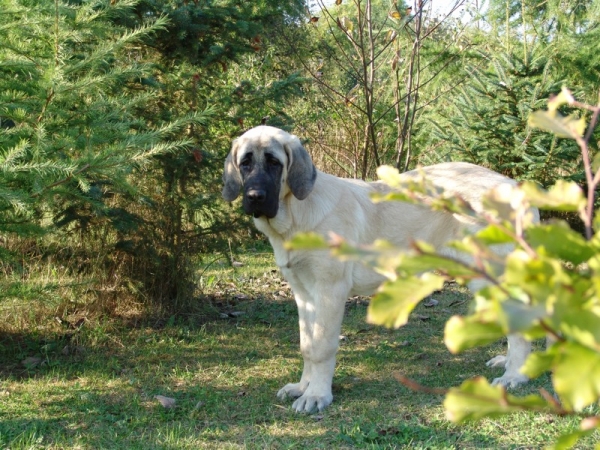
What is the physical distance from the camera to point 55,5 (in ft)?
13.9

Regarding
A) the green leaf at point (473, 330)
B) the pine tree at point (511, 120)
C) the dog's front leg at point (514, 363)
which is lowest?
the dog's front leg at point (514, 363)

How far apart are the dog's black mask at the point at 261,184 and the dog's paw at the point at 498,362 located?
2.34m

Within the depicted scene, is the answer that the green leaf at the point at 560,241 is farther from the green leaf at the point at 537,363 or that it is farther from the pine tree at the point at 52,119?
the pine tree at the point at 52,119

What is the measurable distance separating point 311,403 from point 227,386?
2.63 feet

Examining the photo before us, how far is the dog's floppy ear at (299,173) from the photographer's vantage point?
15.5 feet

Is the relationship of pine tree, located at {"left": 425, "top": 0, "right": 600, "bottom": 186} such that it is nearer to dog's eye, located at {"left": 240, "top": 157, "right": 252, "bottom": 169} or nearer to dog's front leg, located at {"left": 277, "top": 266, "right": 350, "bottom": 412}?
dog's front leg, located at {"left": 277, "top": 266, "right": 350, "bottom": 412}

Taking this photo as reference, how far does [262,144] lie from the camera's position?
4660 millimetres

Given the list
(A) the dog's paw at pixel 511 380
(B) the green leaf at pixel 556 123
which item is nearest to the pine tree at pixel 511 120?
(A) the dog's paw at pixel 511 380

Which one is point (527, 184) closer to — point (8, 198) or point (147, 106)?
point (8, 198)

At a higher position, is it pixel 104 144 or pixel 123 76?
pixel 123 76

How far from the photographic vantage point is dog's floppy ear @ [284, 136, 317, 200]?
4.71m

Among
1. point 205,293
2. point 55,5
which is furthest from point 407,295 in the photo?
point 205,293

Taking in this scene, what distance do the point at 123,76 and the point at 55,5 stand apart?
79 cm

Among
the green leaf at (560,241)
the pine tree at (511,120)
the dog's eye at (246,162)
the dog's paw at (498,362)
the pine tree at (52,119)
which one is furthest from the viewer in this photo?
the pine tree at (511,120)
